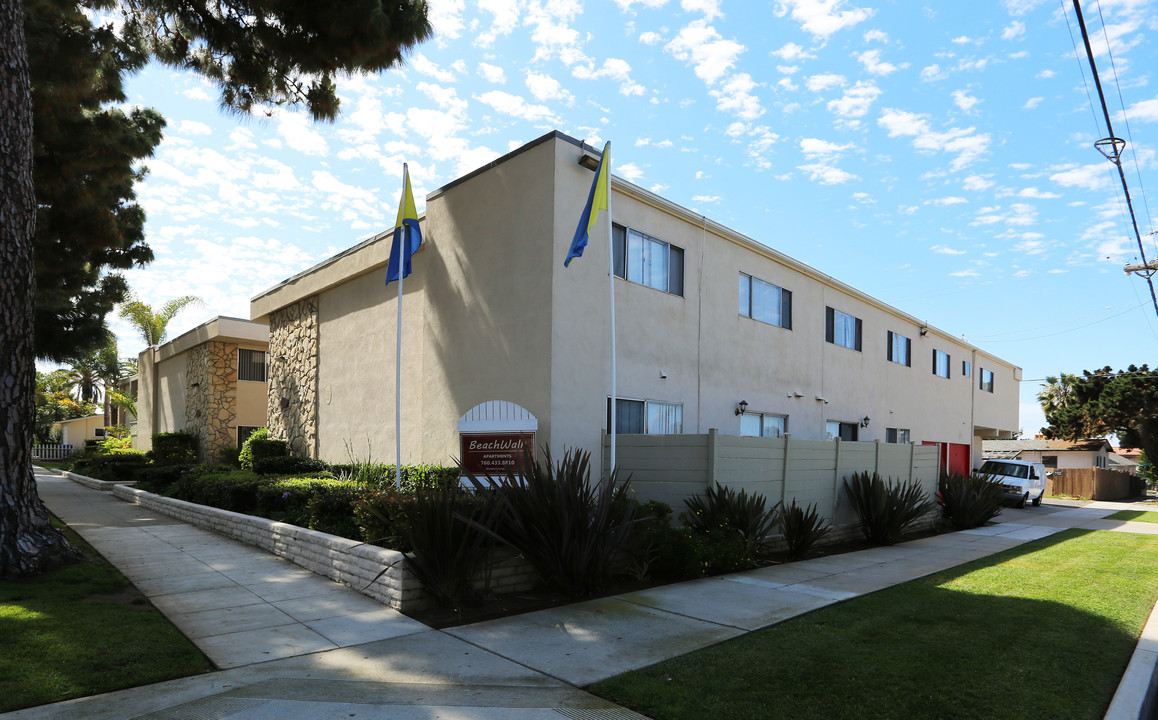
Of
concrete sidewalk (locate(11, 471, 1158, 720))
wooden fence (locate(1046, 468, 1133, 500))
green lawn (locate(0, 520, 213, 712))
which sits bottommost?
wooden fence (locate(1046, 468, 1133, 500))

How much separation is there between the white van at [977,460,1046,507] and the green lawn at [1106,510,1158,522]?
2.38 meters

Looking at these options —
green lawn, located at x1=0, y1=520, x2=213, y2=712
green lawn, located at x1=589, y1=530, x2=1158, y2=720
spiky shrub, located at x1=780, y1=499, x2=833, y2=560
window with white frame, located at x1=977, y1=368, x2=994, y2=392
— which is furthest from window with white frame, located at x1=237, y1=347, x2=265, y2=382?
window with white frame, located at x1=977, y1=368, x2=994, y2=392

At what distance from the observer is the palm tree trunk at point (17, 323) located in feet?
25.3

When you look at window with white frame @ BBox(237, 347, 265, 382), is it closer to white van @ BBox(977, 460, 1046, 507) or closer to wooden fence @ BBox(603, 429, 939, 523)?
wooden fence @ BBox(603, 429, 939, 523)

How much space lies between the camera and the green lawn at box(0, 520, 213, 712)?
494cm

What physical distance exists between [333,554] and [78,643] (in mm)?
3237

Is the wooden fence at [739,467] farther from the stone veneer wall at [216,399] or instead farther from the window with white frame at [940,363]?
the stone veneer wall at [216,399]

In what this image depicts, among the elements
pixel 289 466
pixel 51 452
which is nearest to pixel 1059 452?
pixel 289 466

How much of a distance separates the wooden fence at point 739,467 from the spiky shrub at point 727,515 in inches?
6.8

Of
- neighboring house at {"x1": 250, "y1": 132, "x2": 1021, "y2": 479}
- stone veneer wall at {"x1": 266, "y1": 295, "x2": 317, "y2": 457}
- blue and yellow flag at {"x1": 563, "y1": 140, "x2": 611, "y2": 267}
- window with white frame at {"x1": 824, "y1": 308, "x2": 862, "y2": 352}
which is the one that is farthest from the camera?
window with white frame at {"x1": 824, "y1": 308, "x2": 862, "y2": 352}

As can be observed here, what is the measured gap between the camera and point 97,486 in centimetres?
2103

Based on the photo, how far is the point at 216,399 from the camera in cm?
2300

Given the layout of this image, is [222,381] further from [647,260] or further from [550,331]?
[550,331]

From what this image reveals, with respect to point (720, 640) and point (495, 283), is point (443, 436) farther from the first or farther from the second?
point (720, 640)
